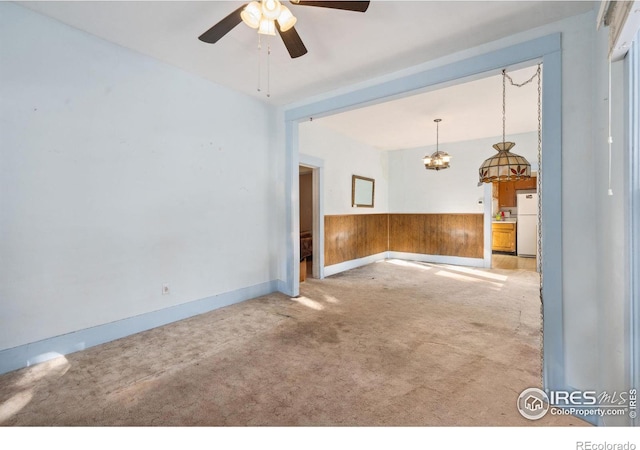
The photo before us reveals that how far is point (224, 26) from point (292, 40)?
0.48 metres

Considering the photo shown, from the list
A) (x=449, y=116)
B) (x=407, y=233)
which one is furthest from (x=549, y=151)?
(x=407, y=233)

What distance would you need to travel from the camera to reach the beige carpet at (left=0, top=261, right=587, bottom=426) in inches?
70.9

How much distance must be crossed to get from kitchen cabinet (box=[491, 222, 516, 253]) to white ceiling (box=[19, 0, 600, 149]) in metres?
5.05

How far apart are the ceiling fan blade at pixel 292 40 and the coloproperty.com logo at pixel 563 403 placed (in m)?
2.93

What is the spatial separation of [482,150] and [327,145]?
345 cm

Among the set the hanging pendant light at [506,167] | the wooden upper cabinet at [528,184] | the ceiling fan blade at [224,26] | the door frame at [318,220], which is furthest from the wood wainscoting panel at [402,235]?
the ceiling fan blade at [224,26]

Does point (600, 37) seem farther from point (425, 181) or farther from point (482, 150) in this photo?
point (425, 181)

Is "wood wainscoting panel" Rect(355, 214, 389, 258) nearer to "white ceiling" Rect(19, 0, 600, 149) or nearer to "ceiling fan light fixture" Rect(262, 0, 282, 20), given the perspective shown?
"white ceiling" Rect(19, 0, 600, 149)

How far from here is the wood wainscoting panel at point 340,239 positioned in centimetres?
582

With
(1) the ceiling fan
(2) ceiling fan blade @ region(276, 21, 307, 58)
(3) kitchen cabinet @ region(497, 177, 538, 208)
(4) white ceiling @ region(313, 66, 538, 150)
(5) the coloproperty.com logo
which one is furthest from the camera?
(3) kitchen cabinet @ region(497, 177, 538, 208)

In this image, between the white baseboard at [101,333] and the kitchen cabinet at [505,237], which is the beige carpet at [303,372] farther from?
the kitchen cabinet at [505,237]

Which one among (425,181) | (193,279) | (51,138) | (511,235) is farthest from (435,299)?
(511,235)

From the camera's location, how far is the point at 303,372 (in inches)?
89.9

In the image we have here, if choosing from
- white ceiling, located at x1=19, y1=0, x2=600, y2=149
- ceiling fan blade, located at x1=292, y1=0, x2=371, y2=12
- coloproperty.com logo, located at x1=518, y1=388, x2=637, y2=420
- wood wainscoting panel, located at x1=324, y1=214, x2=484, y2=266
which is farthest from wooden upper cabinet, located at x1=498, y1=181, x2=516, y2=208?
ceiling fan blade, located at x1=292, y1=0, x2=371, y2=12
